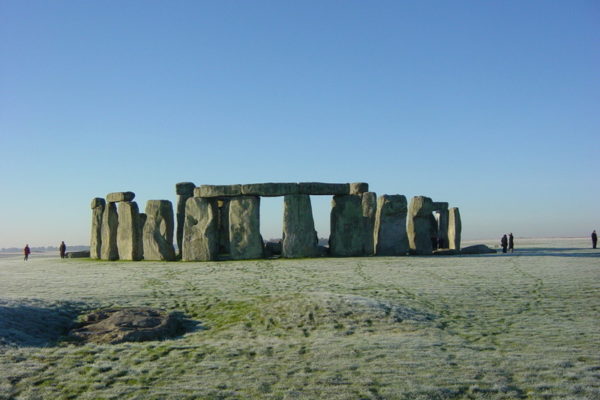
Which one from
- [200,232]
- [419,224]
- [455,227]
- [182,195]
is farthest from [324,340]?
[455,227]


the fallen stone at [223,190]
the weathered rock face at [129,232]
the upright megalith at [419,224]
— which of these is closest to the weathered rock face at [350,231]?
the upright megalith at [419,224]

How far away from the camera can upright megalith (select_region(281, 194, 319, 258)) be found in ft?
86.2

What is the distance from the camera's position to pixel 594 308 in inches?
523

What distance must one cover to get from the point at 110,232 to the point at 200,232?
17.1 feet

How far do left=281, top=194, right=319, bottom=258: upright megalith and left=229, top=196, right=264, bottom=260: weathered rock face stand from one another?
4.13 ft

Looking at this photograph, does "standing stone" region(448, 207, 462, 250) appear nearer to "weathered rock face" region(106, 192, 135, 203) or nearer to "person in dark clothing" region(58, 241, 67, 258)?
"weathered rock face" region(106, 192, 135, 203)

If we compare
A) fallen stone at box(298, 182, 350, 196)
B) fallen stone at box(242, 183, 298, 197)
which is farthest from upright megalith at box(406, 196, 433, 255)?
fallen stone at box(242, 183, 298, 197)

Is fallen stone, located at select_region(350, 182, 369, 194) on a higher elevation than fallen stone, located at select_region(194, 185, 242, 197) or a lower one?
higher

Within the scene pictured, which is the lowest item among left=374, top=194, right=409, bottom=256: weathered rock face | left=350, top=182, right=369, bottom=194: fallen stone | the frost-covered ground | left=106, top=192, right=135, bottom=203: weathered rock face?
the frost-covered ground

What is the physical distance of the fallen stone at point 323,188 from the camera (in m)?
26.7

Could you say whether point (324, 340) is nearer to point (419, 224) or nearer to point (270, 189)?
point (270, 189)

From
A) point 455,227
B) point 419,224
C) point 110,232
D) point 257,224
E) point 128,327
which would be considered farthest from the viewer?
point 455,227

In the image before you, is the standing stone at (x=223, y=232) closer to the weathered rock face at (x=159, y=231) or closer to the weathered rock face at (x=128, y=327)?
the weathered rock face at (x=159, y=231)

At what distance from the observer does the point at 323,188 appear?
1066 inches
